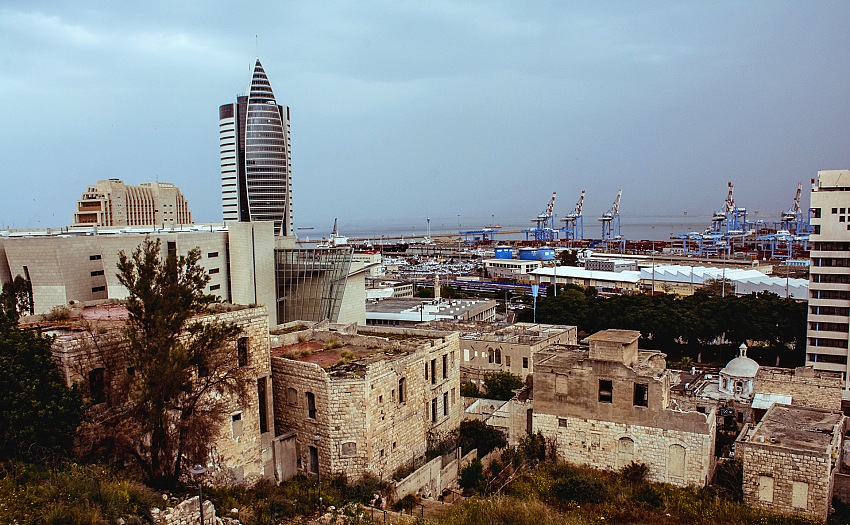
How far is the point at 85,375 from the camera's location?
15258mm

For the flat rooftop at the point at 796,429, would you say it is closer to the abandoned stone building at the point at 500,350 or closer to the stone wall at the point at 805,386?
the stone wall at the point at 805,386

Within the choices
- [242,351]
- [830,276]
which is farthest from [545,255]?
[242,351]

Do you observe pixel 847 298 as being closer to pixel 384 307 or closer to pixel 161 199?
pixel 384 307

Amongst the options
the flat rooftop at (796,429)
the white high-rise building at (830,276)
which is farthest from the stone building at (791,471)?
the white high-rise building at (830,276)

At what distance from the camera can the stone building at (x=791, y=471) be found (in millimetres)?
19453

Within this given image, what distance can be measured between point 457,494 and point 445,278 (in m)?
87.2

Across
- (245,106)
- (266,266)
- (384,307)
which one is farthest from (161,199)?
(266,266)

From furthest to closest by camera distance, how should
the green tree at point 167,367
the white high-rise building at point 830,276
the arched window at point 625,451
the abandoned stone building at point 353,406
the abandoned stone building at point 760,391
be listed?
the white high-rise building at point 830,276 → the abandoned stone building at point 760,391 → the arched window at point 625,451 → the abandoned stone building at point 353,406 → the green tree at point 167,367

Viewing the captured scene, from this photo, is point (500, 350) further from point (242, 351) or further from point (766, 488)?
point (242, 351)

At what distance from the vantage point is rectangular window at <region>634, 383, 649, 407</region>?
2333cm

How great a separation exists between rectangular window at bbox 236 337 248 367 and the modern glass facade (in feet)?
102

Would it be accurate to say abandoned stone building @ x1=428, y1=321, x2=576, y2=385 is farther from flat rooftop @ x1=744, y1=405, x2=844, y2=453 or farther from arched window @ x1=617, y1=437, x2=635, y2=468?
flat rooftop @ x1=744, y1=405, x2=844, y2=453

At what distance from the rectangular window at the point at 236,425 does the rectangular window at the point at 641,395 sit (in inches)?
567

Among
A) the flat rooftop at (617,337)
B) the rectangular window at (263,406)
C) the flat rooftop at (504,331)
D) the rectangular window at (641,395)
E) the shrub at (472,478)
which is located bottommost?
the shrub at (472,478)
